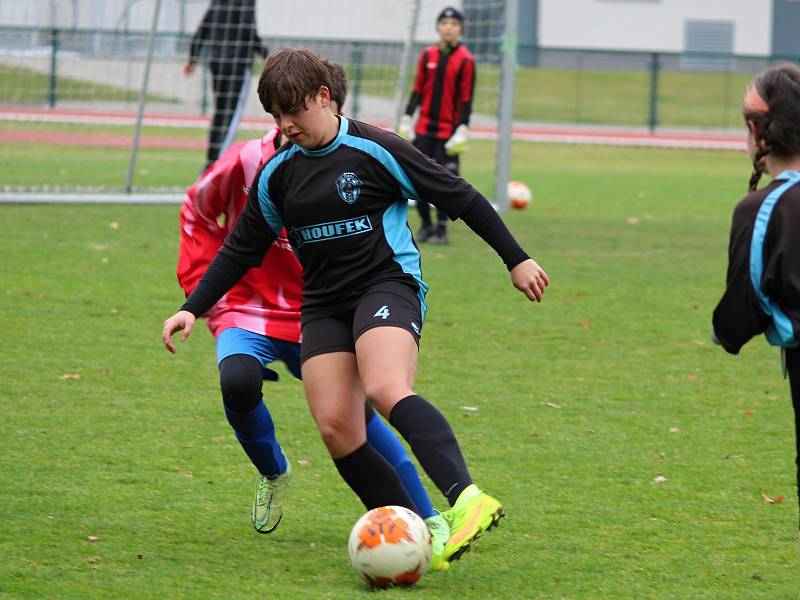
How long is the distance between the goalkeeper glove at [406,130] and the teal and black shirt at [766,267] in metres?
7.57

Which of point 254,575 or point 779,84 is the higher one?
point 779,84

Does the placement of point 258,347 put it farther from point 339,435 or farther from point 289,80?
point 289,80

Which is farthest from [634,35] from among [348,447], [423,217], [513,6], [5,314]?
[348,447]

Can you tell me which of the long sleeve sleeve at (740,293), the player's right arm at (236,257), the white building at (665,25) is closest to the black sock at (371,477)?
the player's right arm at (236,257)

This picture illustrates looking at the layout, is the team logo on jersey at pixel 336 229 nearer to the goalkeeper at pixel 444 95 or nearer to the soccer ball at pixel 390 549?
the soccer ball at pixel 390 549

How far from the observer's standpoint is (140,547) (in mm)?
3969

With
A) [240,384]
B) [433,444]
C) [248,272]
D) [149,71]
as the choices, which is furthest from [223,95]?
[433,444]

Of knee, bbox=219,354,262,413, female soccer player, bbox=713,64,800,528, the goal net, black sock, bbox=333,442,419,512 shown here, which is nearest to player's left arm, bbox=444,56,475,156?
the goal net

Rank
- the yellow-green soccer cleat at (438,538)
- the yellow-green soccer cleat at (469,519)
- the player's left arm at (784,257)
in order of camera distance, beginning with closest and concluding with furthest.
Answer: the player's left arm at (784,257), the yellow-green soccer cleat at (469,519), the yellow-green soccer cleat at (438,538)

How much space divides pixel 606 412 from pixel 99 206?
773cm

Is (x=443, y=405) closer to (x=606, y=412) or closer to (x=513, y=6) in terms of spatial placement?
(x=606, y=412)

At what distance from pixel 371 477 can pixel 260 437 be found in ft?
1.44

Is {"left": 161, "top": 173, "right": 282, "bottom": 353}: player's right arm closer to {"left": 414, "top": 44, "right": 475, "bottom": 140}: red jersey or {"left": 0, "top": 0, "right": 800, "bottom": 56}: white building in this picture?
{"left": 414, "top": 44, "right": 475, "bottom": 140}: red jersey

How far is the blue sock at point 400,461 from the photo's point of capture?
13.4 feet
